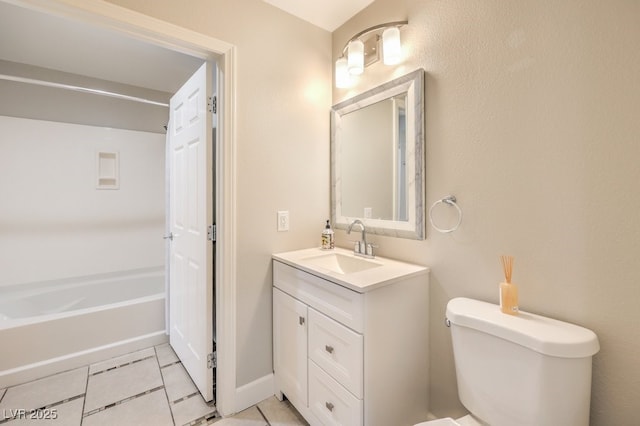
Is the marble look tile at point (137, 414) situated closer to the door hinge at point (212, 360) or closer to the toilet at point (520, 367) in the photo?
the door hinge at point (212, 360)

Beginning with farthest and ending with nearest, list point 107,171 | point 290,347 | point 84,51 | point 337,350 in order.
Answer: point 107,171 < point 84,51 < point 290,347 < point 337,350

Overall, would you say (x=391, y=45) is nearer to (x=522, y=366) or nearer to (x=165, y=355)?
(x=522, y=366)

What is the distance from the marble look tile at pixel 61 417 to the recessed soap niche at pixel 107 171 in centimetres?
195

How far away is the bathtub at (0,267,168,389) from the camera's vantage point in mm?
1837

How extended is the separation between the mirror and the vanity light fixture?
129mm

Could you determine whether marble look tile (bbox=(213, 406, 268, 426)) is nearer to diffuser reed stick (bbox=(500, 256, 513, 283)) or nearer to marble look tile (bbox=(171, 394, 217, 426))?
marble look tile (bbox=(171, 394, 217, 426))

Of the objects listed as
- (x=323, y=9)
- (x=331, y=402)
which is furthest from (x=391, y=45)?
(x=331, y=402)

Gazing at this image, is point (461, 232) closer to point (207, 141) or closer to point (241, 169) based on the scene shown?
point (241, 169)

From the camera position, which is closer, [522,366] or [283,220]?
[522,366]

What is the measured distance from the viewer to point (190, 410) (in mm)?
1638

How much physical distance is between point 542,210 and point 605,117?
1.16 ft

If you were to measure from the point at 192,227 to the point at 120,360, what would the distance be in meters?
1.22

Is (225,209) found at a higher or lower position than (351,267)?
higher

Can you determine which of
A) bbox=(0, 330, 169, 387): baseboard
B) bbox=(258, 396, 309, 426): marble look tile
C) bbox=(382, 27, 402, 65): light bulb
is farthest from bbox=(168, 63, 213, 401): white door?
bbox=(382, 27, 402, 65): light bulb
